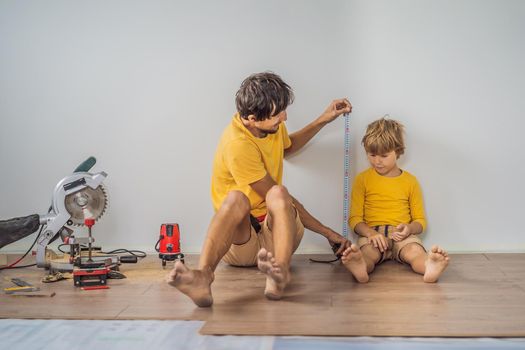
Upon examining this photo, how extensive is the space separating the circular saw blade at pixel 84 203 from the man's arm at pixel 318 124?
93cm

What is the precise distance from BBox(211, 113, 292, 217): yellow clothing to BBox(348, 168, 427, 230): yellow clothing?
1.35 ft

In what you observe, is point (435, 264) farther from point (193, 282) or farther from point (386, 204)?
point (193, 282)

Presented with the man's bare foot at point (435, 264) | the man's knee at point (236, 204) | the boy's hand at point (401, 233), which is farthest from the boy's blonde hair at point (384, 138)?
the man's knee at point (236, 204)

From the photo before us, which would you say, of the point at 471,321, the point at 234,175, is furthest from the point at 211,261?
the point at 471,321

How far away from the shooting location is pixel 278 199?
8.70 ft

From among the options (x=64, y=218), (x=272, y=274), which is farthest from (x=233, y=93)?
(x=272, y=274)

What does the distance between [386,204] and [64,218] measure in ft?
5.03

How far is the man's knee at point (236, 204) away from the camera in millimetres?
2664

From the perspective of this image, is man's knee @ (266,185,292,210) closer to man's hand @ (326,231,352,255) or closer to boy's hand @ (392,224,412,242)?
man's hand @ (326,231,352,255)

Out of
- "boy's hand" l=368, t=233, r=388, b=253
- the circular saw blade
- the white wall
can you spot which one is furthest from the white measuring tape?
the circular saw blade

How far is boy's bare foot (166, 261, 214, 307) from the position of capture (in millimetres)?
2279

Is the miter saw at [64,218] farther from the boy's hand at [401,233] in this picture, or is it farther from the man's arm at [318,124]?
the boy's hand at [401,233]

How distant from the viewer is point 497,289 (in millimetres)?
2652

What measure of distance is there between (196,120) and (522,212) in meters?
1.72
